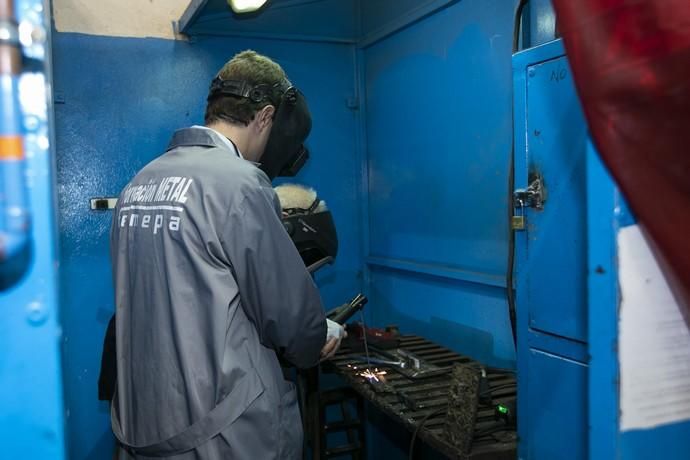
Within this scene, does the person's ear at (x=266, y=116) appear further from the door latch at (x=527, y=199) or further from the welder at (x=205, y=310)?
the door latch at (x=527, y=199)

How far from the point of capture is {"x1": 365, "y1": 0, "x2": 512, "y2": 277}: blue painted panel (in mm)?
2256

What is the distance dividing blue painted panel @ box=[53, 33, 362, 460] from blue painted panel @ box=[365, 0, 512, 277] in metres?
0.81

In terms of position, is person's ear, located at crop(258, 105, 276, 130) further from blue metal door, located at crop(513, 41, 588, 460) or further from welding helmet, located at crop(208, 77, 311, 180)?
blue metal door, located at crop(513, 41, 588, 460)

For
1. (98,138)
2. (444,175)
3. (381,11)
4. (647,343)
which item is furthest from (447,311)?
(98,138)

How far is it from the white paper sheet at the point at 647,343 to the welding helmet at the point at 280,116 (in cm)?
108

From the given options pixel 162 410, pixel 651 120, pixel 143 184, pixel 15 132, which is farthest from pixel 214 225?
pixel 651 120

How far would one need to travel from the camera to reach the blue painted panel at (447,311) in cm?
229

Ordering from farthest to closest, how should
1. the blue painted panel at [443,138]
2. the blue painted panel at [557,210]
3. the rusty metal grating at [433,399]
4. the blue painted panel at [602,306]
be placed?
the blue painted panel at [443,138]
the rusty metal grating at [433,399]
the blue painted panel at [557,210]
the blue painted panel at [602,306]

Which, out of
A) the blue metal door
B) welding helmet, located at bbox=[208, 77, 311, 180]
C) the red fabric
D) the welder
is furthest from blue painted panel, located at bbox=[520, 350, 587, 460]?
welding helmet, located at bbox=[208, 77, 311, 180]

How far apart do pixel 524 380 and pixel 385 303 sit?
1728mm

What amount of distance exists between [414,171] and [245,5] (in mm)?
1078

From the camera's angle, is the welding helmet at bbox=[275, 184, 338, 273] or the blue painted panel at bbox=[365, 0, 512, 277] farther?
the blue painted panel at bbox=[365, 0, 512, 277]

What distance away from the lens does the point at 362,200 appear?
10.8 ft

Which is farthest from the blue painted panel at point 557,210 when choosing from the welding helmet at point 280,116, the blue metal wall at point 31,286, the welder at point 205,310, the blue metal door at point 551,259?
the blue metal wall at point 31,286
